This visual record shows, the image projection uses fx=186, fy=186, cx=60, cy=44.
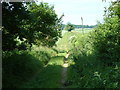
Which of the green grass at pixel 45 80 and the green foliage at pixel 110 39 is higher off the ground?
the green foliage at pixel 110 39

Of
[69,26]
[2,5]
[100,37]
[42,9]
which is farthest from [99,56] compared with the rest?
[69,26]

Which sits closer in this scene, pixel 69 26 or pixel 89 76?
pixel 89 76

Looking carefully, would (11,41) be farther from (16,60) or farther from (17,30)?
(16,60)

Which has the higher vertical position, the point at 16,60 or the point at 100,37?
the point at 100,37

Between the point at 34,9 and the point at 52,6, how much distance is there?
5855 millimetres

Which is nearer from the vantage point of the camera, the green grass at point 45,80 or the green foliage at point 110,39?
the green grass at point 45,80

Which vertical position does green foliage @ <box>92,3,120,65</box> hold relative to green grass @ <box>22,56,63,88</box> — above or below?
above

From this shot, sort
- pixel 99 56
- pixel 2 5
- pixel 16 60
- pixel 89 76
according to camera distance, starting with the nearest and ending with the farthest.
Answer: pixel 89 76
pixel 2 5
pixel 16 60
pixel 99 56

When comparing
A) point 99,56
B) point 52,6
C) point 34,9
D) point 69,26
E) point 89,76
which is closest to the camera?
point 89,76

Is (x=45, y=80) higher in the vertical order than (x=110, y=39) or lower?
lower

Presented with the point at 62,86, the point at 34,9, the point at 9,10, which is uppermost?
the point at 34,9

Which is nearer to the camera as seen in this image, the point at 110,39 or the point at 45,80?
the point at 45,80

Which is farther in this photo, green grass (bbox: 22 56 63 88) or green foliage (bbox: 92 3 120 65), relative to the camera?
green foliage (bbox: 92 3 120 65)

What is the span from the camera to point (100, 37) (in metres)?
15.4
